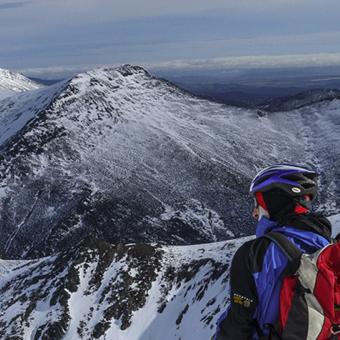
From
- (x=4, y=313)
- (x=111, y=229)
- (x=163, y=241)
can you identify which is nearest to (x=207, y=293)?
(x=4, y=313)

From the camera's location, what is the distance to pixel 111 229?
151 meters

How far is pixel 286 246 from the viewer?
5117mm

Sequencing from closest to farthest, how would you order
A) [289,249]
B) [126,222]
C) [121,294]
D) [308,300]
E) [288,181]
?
[308,300]
[289,249]
[288,181]
[121,294]
[126,222]

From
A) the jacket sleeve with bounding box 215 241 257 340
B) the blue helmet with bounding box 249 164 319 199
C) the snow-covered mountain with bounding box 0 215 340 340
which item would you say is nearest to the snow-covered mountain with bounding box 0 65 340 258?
the snow-covered mountain with bounding box 0 215 340 340

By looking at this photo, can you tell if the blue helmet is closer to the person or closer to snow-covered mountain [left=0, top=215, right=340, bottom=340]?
the person

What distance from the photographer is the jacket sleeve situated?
518 centimetres

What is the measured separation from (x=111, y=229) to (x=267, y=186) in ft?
484

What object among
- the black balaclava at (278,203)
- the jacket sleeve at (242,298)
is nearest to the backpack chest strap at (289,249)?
the jacket sleeve at (242,298)

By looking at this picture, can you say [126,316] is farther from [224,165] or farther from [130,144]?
[130,144]

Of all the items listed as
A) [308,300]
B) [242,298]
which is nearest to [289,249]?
[308,300]

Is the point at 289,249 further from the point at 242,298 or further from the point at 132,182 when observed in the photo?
the point at 132,182

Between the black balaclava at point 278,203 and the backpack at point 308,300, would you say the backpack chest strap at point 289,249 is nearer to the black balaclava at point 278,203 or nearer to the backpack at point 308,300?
the backpack at point 308,300

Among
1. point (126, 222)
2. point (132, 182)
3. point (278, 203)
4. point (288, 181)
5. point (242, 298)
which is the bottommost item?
point (126, 222)

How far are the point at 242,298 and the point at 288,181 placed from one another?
1.52 meters
